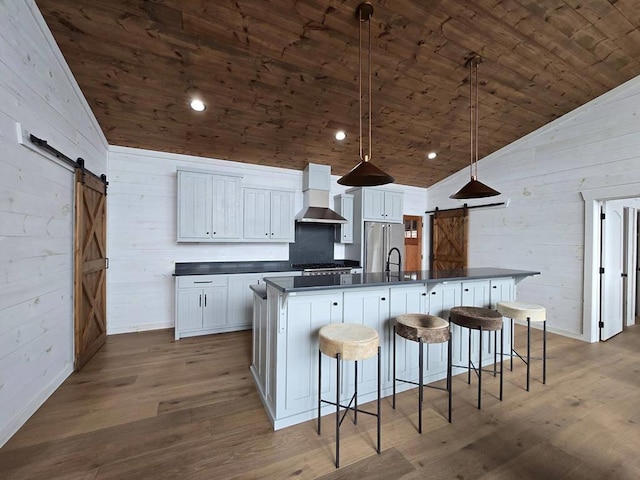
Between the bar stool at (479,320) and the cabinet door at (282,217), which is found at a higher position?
the cabinet door at (282,217)

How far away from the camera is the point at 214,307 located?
3.86 metres

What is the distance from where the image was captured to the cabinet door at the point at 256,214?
428 centimetres

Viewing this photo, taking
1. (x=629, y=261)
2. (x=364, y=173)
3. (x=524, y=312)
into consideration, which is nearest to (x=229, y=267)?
(x=364, y=173)

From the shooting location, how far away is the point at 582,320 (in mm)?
3834

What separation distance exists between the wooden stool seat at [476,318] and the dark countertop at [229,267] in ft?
8.60

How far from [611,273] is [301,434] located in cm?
491

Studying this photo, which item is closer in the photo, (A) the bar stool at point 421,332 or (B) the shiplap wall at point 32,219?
(B) the shiplap wall at point 32,219

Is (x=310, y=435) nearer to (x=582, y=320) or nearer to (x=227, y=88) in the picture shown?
(x=227, y=88)

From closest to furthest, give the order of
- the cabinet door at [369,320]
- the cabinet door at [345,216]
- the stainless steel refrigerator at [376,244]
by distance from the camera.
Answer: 1. the cabinet door at [369,320]
2. the stainless steel refrigerator at [376,244]
3. the cabinet door at [345,216]

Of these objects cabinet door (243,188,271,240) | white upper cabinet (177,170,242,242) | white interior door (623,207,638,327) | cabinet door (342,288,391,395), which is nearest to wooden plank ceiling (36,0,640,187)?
white upper cabinet (177,170,242,242)

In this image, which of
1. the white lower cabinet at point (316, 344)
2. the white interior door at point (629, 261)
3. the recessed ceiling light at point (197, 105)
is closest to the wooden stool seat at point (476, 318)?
the white lower cabinet at point (316, 344)

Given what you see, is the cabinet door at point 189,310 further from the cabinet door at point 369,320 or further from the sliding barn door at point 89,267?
the cabinet door at point 369,320

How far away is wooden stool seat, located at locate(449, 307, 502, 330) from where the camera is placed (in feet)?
7.36

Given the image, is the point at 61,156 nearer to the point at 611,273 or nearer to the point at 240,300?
the point at 240,300
